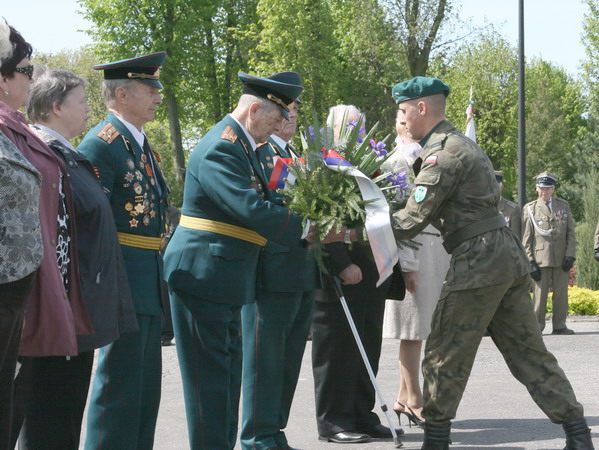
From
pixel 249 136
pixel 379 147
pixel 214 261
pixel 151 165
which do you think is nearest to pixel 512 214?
pixel 379 147

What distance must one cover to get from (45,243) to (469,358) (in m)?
2.72

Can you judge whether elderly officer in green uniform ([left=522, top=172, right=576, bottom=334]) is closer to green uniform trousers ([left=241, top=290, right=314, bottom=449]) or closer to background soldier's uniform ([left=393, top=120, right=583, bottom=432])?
background soldier's uniform ([left=393, top=120, right=583, bottom=432])

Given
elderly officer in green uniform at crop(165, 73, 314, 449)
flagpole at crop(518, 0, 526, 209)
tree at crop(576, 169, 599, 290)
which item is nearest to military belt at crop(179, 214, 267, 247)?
elderly officer in green uniform at crop(165, 73, 314, 449)

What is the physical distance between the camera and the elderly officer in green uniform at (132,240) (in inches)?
187

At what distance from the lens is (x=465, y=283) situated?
5.46 m

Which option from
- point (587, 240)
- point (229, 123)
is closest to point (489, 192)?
point (229, 123)

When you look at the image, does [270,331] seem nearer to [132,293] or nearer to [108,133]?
[132,293]

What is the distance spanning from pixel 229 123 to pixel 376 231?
1008 millimetres

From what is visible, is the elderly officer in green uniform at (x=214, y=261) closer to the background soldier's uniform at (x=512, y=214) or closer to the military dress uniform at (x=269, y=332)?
the military dress uniform at (x=269, y=332)

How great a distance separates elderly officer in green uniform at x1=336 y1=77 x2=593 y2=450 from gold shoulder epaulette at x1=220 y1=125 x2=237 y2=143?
0.90 meters

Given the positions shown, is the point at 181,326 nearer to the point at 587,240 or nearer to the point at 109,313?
the point at 109,313

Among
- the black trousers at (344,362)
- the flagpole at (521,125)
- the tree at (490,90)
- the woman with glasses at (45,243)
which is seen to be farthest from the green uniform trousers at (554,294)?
the tree at (490,90)

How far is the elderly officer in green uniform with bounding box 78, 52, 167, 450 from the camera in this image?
4.75 metres

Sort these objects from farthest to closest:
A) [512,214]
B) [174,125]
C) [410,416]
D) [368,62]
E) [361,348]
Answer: [368,62]
[174,125]
[512,214]
[410,416]
[361,348]
